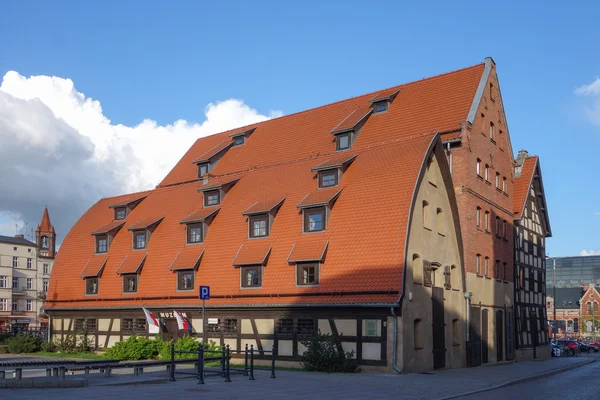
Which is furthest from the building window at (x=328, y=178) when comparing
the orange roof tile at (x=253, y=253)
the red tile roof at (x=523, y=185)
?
the red tile roof at (x=523, y=185)

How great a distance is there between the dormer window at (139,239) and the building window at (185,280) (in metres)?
4.92

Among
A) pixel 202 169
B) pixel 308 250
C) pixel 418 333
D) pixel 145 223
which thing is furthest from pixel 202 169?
pixel 418 333

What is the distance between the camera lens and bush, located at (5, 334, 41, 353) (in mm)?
43594

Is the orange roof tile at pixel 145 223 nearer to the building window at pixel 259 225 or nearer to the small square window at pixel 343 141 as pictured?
the building window at pixel 259 225

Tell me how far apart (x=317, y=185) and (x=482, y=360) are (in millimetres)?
14595

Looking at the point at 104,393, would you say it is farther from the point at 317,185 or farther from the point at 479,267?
the point at 479,267

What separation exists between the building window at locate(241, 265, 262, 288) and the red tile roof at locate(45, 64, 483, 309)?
39cm

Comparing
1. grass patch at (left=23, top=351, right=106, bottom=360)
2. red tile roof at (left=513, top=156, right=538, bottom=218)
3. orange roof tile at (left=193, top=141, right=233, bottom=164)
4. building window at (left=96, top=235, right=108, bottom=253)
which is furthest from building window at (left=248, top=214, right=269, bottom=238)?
red tile roof at (left=513, top=156, right=538, bottom=218)

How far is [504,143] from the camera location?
155 feet

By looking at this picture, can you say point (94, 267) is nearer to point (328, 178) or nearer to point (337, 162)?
point (328, 178)

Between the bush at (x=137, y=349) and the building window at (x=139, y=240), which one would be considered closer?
the bush at (x=137, y=349)

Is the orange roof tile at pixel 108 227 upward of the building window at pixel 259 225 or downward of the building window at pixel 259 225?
upward

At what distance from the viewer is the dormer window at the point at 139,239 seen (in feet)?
143

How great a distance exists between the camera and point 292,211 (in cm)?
3650
